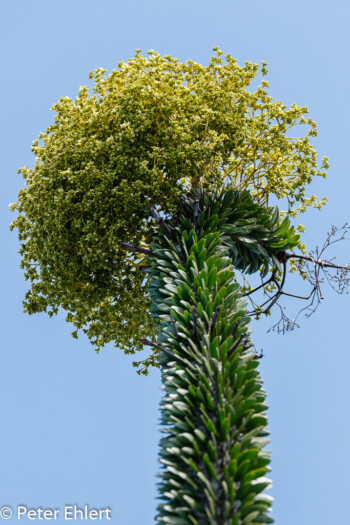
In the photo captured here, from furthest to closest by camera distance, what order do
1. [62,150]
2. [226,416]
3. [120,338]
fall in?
[120,338]
[62,150]
[226,416]

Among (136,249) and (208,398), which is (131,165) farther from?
(208,398)

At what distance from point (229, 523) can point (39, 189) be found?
200 inches

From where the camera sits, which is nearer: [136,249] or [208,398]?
[208,398]

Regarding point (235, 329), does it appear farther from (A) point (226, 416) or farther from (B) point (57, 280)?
(B) point (57, 280)

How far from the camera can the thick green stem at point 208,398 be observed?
3.86 m

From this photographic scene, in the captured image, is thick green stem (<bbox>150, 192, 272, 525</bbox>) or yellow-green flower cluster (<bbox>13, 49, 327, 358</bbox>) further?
yellow-green flower cluster (<bbox>13, 49, 327, 358</bbox>)

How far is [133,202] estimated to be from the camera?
7.00m

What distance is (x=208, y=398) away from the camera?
437 cm

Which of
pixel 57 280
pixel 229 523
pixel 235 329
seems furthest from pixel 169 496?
pixel 57 280

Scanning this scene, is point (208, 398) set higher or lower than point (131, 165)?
lower

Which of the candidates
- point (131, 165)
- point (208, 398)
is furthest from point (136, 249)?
point (208, 398)

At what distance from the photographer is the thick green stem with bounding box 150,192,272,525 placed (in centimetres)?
386

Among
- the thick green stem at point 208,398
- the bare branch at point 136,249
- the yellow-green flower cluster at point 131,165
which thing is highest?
the yellow-green flower cluster at point 131,165

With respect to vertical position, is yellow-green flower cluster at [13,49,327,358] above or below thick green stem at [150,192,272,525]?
above
